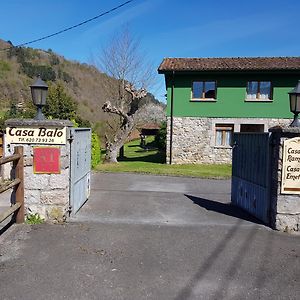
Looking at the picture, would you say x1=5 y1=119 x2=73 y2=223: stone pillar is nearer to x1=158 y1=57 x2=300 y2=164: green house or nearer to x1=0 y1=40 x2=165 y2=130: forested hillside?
x1=158 y1=57 x2=300 y2=164: green house

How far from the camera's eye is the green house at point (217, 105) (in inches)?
784

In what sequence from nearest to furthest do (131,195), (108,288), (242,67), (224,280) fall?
(108,288)
(224,280)
(131,195)
(242,67)

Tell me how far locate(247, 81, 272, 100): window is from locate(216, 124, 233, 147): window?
2197mm

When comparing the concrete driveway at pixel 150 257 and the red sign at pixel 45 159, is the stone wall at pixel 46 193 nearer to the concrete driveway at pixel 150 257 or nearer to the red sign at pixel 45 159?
the red sign at pixel 45 159

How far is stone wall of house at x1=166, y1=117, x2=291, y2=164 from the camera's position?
2023 cm

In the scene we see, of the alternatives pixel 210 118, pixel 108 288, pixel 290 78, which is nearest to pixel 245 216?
pixel 108 288

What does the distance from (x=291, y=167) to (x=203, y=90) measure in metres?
14.6

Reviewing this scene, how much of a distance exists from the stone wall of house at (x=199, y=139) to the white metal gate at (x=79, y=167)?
1229 centimetres

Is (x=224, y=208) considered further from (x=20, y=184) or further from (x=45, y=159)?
(x=20, y=184)

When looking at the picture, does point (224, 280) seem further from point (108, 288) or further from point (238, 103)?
point (238, 103)

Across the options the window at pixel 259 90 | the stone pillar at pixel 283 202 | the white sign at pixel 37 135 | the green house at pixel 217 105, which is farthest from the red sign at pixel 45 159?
the window at pixel 259 90

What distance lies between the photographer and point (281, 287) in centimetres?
409

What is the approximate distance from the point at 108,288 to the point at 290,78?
19.1 metres

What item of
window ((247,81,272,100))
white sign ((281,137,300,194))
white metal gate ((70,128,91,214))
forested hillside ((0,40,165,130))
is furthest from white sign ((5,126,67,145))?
forested hillside ((0,40,165,130))
